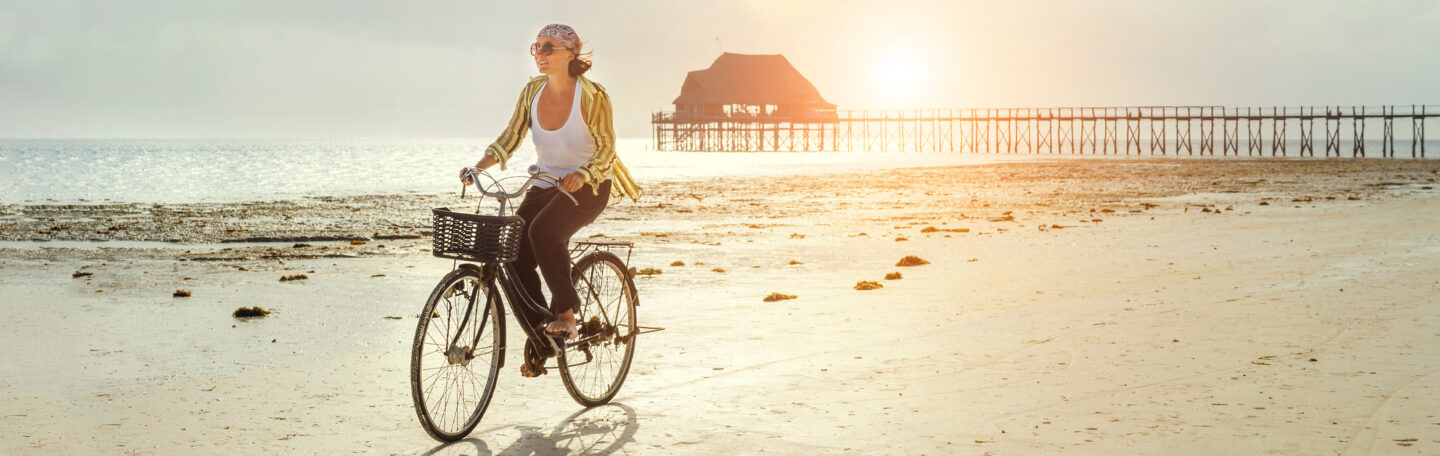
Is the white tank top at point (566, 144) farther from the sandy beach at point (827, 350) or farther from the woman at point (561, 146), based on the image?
the sandy beach at point (827, 350)

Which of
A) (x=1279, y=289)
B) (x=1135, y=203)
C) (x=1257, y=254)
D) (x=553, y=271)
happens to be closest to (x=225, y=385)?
(x=553, y=271)

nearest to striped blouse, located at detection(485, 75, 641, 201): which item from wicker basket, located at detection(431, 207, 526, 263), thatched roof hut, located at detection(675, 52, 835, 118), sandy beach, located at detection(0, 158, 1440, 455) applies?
wicker basket, located at detection(431, 207, 526, 263)

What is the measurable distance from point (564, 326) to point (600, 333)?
53 centimetres

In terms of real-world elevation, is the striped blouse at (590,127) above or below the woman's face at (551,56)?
below

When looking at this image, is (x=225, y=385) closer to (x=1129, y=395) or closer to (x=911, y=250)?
(x=1129, y=395)

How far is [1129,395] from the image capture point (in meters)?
5.16

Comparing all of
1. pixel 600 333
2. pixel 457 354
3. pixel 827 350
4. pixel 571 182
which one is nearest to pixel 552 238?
pixel 571 182

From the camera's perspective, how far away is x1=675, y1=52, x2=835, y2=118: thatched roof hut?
99062 millimetres

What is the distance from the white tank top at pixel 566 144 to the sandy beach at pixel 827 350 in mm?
1072

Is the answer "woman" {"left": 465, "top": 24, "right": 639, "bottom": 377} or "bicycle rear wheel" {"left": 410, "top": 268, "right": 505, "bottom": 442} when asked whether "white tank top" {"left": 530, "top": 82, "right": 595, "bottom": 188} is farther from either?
"bicycle rear wheel" {"left": 410, "top": 268, "right": 505, "bottom": 442}

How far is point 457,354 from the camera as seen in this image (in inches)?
177

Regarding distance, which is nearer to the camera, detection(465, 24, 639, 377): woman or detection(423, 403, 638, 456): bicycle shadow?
detection(423, 403, 638, 456): bicycle shadow

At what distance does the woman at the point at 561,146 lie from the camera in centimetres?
465

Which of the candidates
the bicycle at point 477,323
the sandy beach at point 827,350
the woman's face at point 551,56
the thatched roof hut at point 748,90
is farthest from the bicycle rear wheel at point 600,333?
the thatched roof hut at point 748,90
